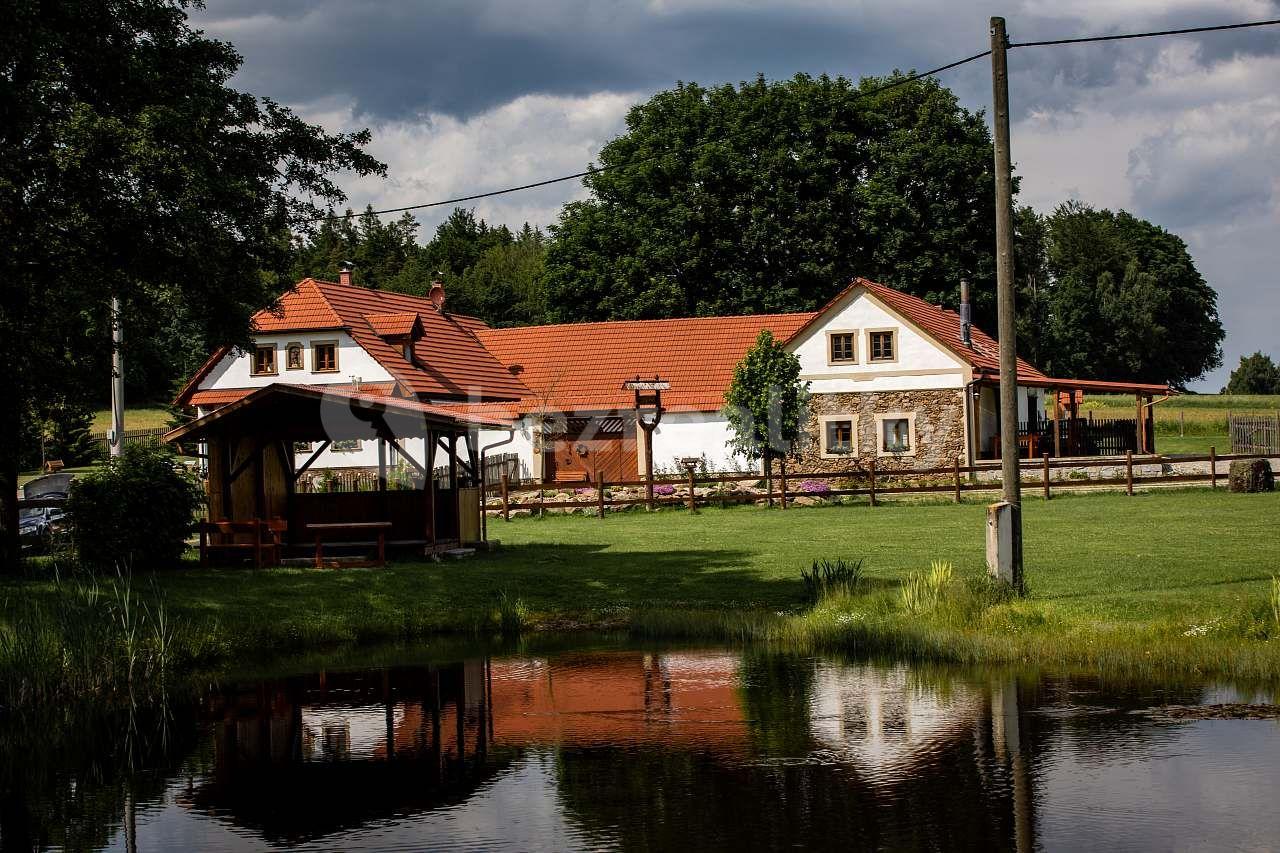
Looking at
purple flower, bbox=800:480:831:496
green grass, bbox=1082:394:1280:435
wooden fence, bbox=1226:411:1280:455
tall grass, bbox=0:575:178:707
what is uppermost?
green grass, bbox=1082:394:1280:435

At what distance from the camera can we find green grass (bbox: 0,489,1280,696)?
14.8 metres

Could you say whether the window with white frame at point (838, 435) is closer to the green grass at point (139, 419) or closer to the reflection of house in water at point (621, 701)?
the reflection of house in water at point (621, 701)

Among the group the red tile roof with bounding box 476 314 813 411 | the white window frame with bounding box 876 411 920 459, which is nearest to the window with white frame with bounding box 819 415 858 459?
the white window frame with bounding box 876 411 920 459

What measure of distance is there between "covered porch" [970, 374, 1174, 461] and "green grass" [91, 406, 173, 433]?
4299 centimetres

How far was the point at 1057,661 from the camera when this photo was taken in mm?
14430

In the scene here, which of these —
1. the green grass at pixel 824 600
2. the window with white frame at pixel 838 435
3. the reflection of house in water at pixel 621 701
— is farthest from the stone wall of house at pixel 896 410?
the reflection of house in water at pixel 621 701

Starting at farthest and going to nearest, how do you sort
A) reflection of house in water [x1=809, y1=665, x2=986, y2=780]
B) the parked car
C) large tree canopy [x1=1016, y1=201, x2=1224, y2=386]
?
large tree canopy [x1=1016, y1=201, x2=1224, y2=386] → the parked car → reflection of house in water [x1=809, y1=665, x2=986, y2=780]

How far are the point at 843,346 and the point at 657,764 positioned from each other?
116 ft

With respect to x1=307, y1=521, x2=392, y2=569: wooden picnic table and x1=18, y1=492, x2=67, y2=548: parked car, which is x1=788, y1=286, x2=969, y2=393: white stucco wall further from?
x1=18, y1=492, x2=67, y2=548: parked car

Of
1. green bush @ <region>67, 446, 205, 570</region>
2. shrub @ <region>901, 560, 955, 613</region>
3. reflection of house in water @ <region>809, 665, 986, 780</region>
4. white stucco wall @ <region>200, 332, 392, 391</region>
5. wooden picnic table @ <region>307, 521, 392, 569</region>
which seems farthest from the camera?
white stucco wall @ <region>200, 332, 392, 391</region>

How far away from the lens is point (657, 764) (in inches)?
419

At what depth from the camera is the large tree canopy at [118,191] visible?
17312 millimetres

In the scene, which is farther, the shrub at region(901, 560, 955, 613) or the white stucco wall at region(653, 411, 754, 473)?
the white stucco wall at region(653, 411, 754, 473)

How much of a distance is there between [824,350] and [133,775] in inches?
1426
